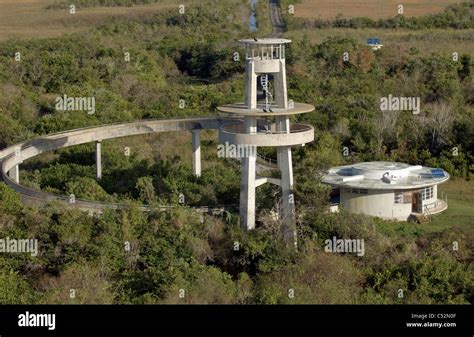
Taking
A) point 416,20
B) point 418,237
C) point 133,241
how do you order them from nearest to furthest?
point 133,241 < point 418,237 < point 416,20

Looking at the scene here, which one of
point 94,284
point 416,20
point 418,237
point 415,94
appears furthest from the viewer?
point 416,20

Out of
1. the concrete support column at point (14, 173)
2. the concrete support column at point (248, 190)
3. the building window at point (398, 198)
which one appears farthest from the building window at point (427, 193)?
the concrete support column at point (14, 173)

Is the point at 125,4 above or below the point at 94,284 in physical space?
above

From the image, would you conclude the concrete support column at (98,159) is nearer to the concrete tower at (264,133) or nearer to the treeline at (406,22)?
the concrete tower at (264,133)

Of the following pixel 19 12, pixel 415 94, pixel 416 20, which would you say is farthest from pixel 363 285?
pixel 19 12

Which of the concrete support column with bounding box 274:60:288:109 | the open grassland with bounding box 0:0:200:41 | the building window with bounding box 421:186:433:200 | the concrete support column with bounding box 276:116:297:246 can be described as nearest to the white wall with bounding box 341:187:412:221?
the building window with bounding box 421:186:433:200
